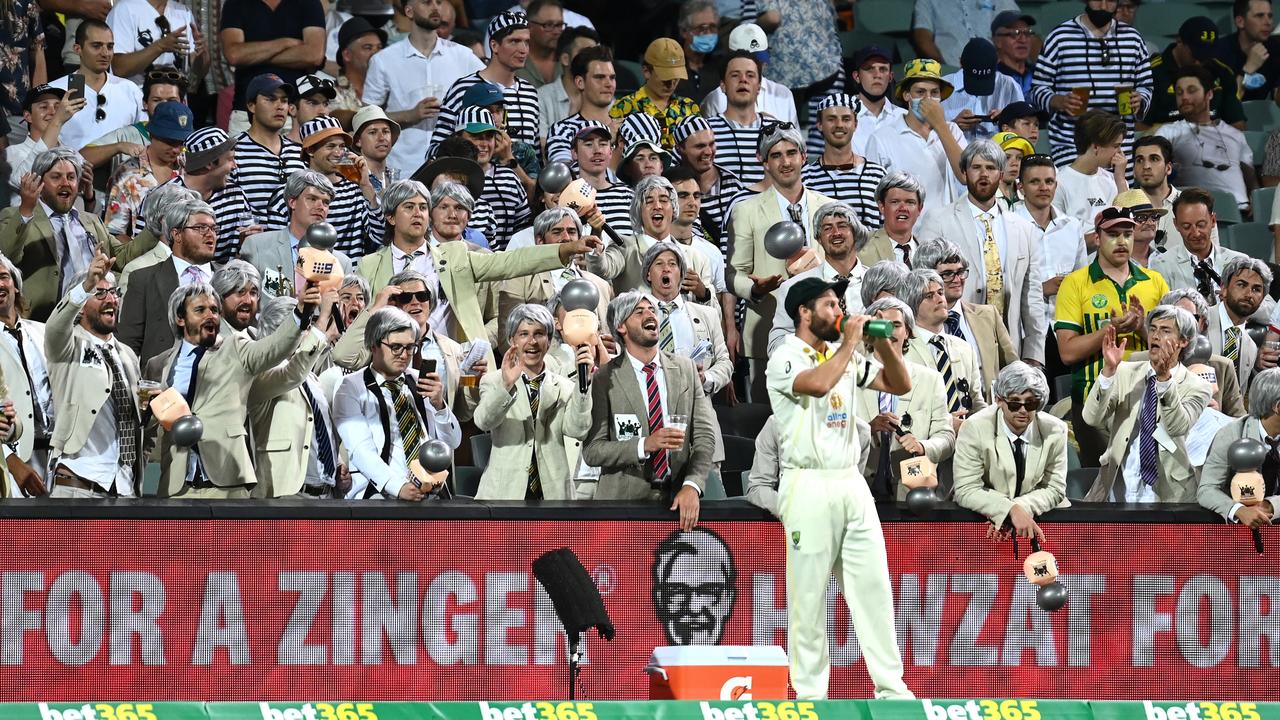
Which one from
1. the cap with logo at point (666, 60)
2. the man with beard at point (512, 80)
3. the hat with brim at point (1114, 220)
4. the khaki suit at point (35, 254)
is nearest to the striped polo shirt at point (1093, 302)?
the hat with brim at point (1114, 220)

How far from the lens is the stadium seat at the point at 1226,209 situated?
1491cm

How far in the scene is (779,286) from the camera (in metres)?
11.9

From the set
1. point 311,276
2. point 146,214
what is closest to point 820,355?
point 311,276

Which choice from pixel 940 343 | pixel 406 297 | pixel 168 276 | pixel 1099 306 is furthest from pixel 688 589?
pixel 1099 306

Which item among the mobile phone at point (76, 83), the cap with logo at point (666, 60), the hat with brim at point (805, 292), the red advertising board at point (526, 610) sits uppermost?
the cap with logo at point (666, 60)

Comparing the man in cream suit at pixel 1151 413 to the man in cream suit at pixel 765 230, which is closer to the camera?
the man in cream suit at pixel 1151 413

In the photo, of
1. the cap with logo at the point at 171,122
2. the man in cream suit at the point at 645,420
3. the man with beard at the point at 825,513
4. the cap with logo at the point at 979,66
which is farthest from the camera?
the cap with logo at the point at 979,66

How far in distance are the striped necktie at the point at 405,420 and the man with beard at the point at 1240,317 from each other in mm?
4718

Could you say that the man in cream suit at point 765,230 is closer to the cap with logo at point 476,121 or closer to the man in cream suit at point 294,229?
the cap with logo at point 476,121

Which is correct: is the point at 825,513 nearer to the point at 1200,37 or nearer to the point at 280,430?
the point at 280,430

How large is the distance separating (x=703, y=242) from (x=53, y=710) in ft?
17.7

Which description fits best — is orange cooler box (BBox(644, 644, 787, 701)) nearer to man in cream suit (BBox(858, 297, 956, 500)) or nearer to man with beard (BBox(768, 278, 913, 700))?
man with beard (BBox(768, 278, 913, 700))

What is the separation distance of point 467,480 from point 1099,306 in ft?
12.2

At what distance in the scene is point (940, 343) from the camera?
423 inches
